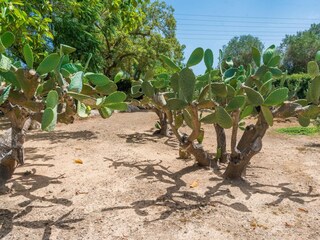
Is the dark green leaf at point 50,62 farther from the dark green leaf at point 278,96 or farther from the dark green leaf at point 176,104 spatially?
the dark green leaf at point 278,96

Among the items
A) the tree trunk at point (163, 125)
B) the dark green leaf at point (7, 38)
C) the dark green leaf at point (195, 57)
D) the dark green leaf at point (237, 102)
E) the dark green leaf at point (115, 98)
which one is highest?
the dark green leaf at point (7, 38)

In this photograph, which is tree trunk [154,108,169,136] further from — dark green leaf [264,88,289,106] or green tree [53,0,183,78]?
dark green leaf [264,88,289,106]

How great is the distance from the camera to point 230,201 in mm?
2316

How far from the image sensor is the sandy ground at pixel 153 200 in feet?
6.24

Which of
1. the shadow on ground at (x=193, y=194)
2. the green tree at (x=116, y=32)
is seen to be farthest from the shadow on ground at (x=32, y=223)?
the green tree at (x=116, y=32)

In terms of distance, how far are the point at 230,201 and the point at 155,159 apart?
1.39 meters

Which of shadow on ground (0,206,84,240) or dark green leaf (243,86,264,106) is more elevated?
dark green leaf (243,86,264,106)

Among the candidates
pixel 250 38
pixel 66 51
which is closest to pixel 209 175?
pixel 66 51

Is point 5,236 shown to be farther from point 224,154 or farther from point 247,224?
point 224,154

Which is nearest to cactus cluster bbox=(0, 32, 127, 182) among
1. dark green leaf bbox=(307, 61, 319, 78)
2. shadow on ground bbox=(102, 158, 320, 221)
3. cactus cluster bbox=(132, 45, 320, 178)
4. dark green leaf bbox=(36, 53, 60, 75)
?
dark green leaf bbox=(36, 53, 60, 75)

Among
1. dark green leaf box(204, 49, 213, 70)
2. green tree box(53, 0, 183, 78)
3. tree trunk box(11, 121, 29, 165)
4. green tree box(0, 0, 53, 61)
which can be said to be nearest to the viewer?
dark green leaf box(204, 49, 213, 70)

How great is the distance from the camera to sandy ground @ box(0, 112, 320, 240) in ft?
6.24

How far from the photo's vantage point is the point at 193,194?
8.05 ft

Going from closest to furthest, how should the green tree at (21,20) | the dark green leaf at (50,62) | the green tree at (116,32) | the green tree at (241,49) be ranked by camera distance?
the dark green leaf at (50,62) → the green tree at (21,20) → the green tree at (116,32) → the green tree at (241,49)
